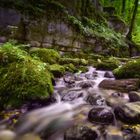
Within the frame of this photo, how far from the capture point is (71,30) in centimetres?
1257

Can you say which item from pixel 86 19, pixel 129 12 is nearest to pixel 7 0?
pixel 86 19

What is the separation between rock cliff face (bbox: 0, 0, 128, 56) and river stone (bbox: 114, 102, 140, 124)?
24.4 ft

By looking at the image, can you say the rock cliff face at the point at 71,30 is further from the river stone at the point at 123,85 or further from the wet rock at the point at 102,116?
the wet rock at the point at 102,116

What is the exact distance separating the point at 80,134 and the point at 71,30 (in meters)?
9.79

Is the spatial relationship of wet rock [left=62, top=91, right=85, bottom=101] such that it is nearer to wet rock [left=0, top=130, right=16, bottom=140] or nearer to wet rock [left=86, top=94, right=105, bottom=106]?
wet rock [left=86, top=94, right=105, bottom=106]

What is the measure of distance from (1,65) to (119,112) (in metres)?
2.91

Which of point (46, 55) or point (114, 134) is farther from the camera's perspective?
point (46, 55)

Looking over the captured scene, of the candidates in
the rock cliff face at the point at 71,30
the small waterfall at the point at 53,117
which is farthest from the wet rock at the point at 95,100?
the rock cliff face at the point at 71,30

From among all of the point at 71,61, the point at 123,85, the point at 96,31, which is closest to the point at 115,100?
the point at 123,85

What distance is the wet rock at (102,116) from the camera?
12.7 feet

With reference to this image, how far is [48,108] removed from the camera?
450cm

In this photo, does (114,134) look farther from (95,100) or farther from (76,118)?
(95,100)

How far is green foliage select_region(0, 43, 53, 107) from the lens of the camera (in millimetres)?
4406

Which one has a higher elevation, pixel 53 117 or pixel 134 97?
pixel 134 97
